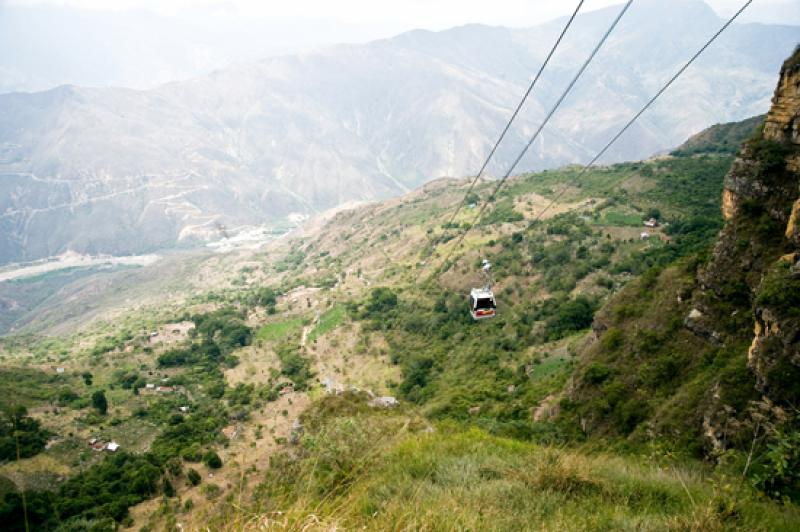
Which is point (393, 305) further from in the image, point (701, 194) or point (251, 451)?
point (701, 194)

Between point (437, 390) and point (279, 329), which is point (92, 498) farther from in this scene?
point (279, 329)

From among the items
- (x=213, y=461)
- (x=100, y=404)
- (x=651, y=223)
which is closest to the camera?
(x=213, y=461)

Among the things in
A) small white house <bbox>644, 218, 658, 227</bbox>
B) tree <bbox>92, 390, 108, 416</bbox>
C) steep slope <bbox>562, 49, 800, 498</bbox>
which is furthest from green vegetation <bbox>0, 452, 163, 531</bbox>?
small white house <bbox>644, 218, 658, 227</bbox>

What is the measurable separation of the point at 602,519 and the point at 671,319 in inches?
717

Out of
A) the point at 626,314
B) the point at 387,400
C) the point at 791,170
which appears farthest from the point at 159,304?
the point at 791,170

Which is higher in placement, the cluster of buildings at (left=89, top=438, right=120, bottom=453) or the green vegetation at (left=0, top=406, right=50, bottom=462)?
the green vegetation at (left=0, top=406, right=50, bottom=462)

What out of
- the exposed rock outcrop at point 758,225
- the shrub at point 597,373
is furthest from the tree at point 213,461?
the exposed rock outcrop at point 758,225

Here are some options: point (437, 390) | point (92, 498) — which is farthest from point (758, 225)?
point (92, 498)

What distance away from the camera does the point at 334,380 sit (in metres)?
48.2

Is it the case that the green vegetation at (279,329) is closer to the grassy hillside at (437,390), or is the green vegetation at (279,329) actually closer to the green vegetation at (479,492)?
the grassy hillside at (437,390)

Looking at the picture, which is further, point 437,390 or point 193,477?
point 437,390

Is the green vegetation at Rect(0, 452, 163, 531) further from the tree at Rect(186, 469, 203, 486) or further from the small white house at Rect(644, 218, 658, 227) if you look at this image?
the small white house at Rect(644, 218, 658, 227)

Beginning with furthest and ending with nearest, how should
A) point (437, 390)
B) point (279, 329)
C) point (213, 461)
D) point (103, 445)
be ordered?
point (279, 329), point (437, 390), point (103, 445), point (213, 461)

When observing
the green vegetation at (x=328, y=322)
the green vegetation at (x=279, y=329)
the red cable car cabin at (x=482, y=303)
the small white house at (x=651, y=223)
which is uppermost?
the small white house at (x=651, y=223)
